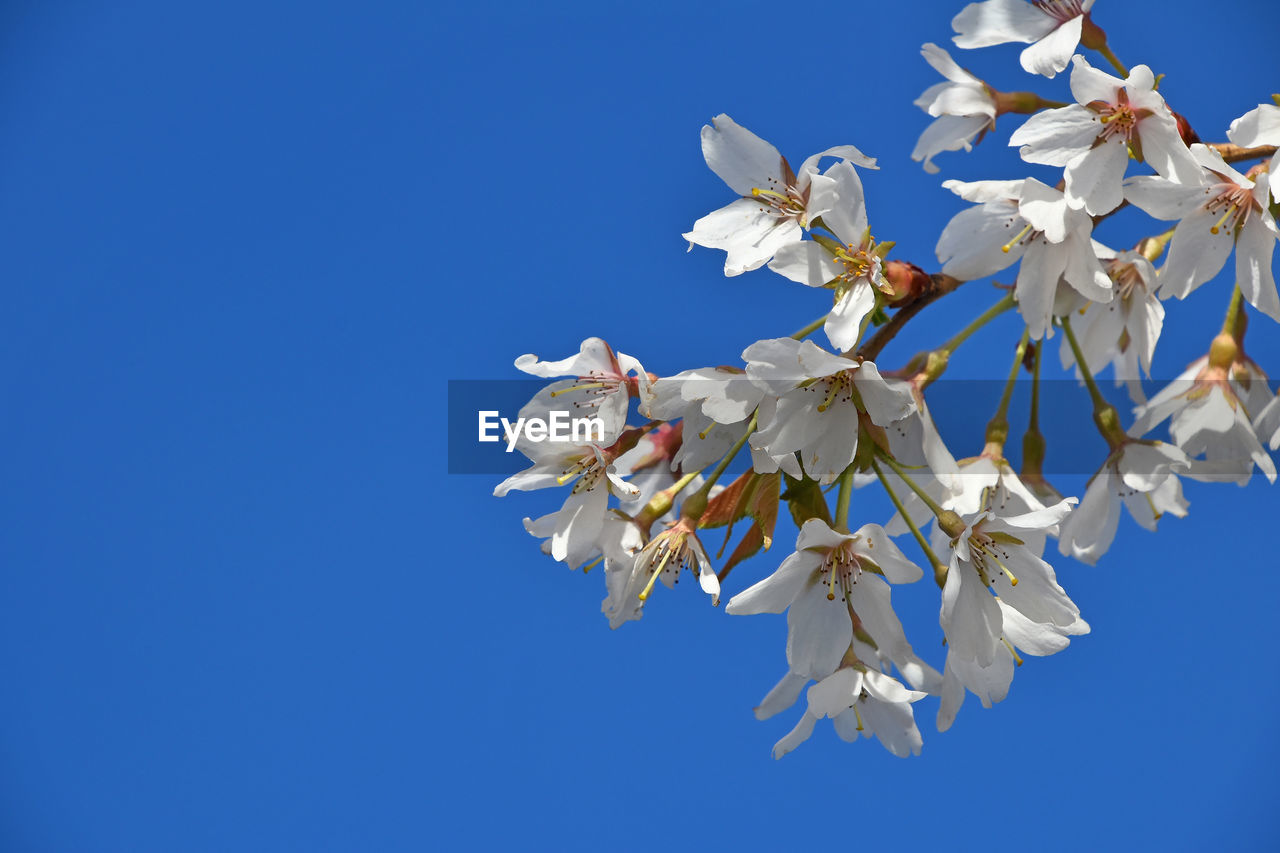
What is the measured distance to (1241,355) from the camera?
91 centimetres

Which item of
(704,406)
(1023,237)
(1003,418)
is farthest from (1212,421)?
(704,406)

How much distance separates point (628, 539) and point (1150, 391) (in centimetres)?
81

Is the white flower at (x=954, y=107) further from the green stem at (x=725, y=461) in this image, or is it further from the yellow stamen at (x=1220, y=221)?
the green stem at (x=725, y=461)

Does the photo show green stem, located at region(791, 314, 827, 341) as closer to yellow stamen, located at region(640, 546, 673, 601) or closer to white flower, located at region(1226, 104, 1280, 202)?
yellow stamen, located at region(640, 546, 673, 601)

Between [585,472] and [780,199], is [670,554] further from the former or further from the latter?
[780,199]

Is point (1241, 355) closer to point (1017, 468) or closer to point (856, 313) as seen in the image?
point (1017, 468)

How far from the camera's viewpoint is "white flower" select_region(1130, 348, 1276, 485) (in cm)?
86

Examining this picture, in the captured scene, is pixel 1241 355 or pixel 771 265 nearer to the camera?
pixel 771 265

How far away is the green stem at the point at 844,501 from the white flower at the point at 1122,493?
261 mm

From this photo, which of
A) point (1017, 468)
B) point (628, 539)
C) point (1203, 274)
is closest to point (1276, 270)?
point (1203, 274)

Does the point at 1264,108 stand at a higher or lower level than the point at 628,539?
higher

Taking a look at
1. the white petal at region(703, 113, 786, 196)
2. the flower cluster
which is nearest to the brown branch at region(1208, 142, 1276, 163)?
the flower cluster

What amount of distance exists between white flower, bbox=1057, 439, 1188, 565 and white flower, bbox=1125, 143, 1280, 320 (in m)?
0.18

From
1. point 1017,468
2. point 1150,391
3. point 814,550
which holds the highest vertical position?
point 1150,391
